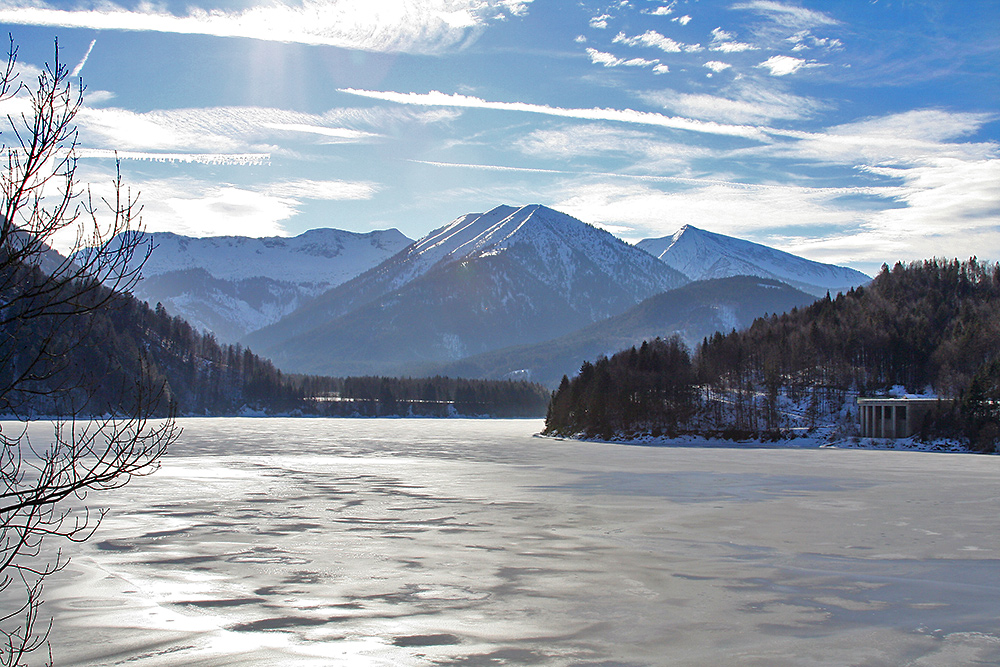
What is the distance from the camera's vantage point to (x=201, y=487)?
46.5m

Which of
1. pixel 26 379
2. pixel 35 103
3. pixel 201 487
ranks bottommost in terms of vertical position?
pixel 201 487

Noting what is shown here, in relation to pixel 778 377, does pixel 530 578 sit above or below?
below

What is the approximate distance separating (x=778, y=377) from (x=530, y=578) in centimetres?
14923

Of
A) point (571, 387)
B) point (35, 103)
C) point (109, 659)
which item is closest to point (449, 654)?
point (109, 659)

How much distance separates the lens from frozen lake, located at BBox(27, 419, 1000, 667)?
53.9 ft

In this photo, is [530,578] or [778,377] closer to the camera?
[530,578]

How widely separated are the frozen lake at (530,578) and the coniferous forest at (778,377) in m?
96.3

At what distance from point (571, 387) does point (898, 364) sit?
6833 centimetres

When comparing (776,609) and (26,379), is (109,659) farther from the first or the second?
(776,609)

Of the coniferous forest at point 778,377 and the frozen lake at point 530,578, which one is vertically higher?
the coniferous forest at point 778,377

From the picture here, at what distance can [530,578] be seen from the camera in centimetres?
2294

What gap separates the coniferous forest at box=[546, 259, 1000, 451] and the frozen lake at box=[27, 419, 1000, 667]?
9626 cm

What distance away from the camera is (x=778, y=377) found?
16100 centimetres

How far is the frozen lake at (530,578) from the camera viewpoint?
16422 millimetres
